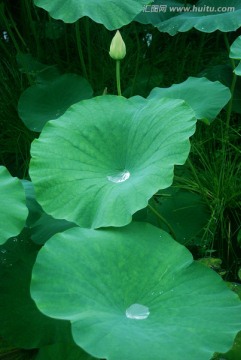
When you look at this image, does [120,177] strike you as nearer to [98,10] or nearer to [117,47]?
[117,47]

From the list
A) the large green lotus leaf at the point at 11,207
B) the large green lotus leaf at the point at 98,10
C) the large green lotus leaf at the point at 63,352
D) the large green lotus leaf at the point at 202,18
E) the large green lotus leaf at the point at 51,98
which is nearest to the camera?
the large green lotus leaf at the point at 11,207

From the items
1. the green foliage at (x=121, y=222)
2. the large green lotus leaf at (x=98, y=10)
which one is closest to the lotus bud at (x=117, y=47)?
the green foliage at (x=121, y=222)

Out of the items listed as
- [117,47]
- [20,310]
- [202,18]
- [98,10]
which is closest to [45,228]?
[20,310]

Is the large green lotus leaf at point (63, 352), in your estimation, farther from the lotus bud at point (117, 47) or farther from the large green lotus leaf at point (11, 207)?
the lotus bud at point (117, 47)

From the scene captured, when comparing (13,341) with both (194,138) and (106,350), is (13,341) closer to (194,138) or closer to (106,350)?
(106,350)

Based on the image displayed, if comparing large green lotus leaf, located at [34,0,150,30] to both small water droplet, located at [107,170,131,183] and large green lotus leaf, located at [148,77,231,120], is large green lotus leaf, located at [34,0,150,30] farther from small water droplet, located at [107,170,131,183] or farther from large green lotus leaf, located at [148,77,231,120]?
small water droplet, located at [107,170,131,183]
